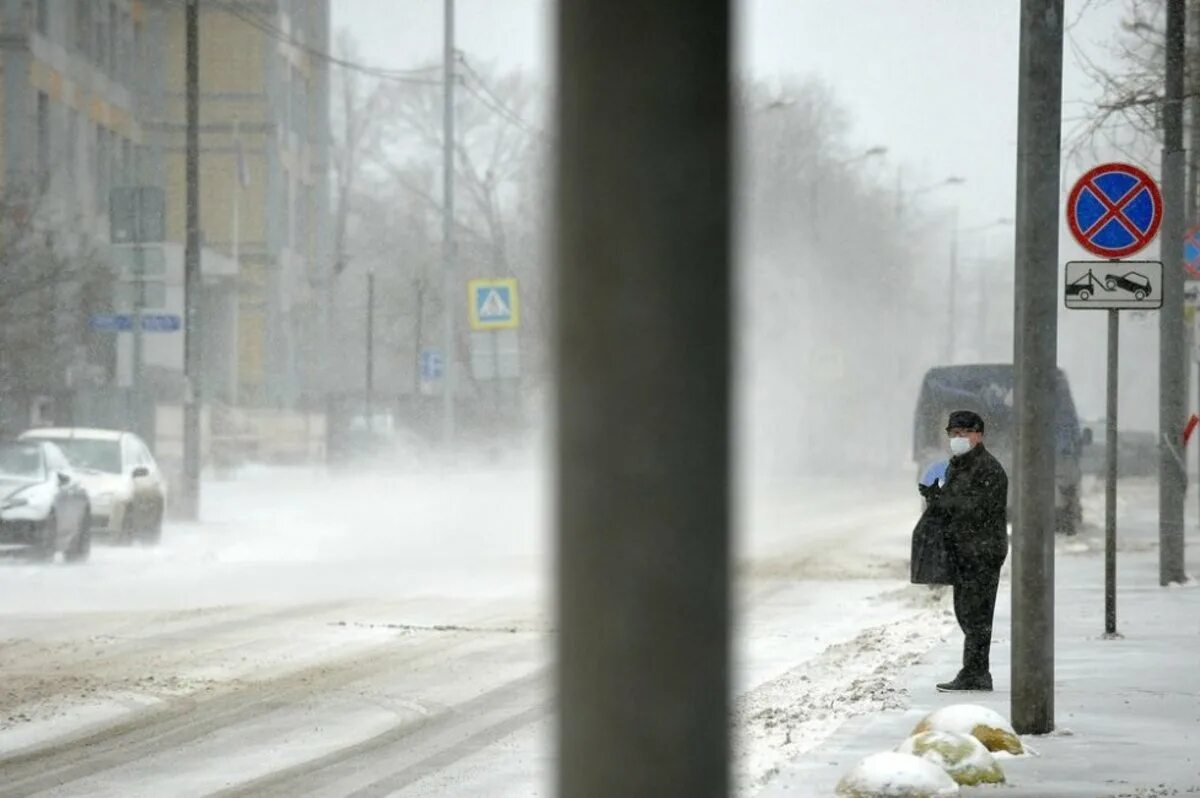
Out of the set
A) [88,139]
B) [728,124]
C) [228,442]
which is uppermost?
[88,139]

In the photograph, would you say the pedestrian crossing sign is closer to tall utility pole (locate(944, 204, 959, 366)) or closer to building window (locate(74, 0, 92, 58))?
building window (locate(74, 0, 92, 58))

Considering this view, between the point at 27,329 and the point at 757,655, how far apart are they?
24.0 m

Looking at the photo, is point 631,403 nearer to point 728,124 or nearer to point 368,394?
point 728,124

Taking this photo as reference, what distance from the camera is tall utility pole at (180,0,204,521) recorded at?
97.0 ft

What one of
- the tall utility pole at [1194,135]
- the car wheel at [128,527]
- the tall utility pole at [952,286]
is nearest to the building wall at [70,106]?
the car wheel at [128,527]

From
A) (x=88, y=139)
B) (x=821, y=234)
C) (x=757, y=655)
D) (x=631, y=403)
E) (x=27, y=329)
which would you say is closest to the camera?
(x=631, y=403)

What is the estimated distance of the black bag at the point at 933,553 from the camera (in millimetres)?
11430

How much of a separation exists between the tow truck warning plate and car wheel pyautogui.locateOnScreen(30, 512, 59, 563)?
1292 centimetres

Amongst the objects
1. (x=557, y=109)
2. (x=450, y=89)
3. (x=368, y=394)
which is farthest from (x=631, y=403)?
(x=368, y=394)

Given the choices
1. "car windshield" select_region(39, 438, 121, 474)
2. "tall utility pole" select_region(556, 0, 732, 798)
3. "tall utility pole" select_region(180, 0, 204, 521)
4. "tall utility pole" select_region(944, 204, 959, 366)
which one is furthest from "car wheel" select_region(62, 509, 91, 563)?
"tall utility pole" select_region(944, 204, 959, 366)

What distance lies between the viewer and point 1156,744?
931 cm

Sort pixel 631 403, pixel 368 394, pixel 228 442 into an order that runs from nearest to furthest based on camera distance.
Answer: pixel 631 403 → pixel 228 442 → pixel 368 394

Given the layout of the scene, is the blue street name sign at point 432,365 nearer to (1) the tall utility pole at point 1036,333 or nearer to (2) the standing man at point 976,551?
(2) the standing man at point 976,551

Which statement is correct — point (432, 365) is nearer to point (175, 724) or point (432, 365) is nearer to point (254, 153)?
point (254, 153)
